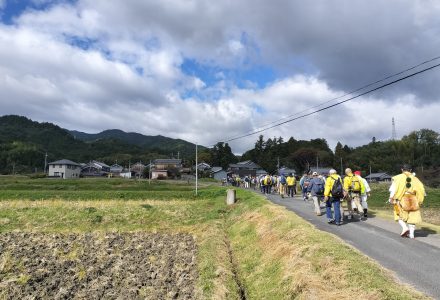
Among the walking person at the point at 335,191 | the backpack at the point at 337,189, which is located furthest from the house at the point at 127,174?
the backpack at the point at 337,189

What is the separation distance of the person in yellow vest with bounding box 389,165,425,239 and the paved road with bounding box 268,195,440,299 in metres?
0.63

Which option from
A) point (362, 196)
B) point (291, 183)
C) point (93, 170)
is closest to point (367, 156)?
point (93, 170)

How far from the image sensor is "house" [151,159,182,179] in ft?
308

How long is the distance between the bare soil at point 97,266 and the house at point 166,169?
74.5 metres

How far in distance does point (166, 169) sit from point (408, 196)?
3477 inches

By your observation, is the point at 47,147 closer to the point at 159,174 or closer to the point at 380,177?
the point at 159,174

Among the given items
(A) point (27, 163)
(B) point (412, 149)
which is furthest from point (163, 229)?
(A) point (27, 163)

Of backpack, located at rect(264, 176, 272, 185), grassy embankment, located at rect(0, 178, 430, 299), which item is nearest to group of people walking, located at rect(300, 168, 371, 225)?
grassy embankment, located at rect(0, 178, 430, 299)

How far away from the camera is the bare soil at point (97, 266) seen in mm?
10109

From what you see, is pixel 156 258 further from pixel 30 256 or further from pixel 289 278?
pixel 289 278

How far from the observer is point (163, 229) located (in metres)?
21.9

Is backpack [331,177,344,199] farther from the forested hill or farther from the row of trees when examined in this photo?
the forested hill

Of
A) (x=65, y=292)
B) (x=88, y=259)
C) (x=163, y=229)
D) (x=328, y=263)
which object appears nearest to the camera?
(x=328, y=263)

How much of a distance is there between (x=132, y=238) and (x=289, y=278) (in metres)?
12.0
